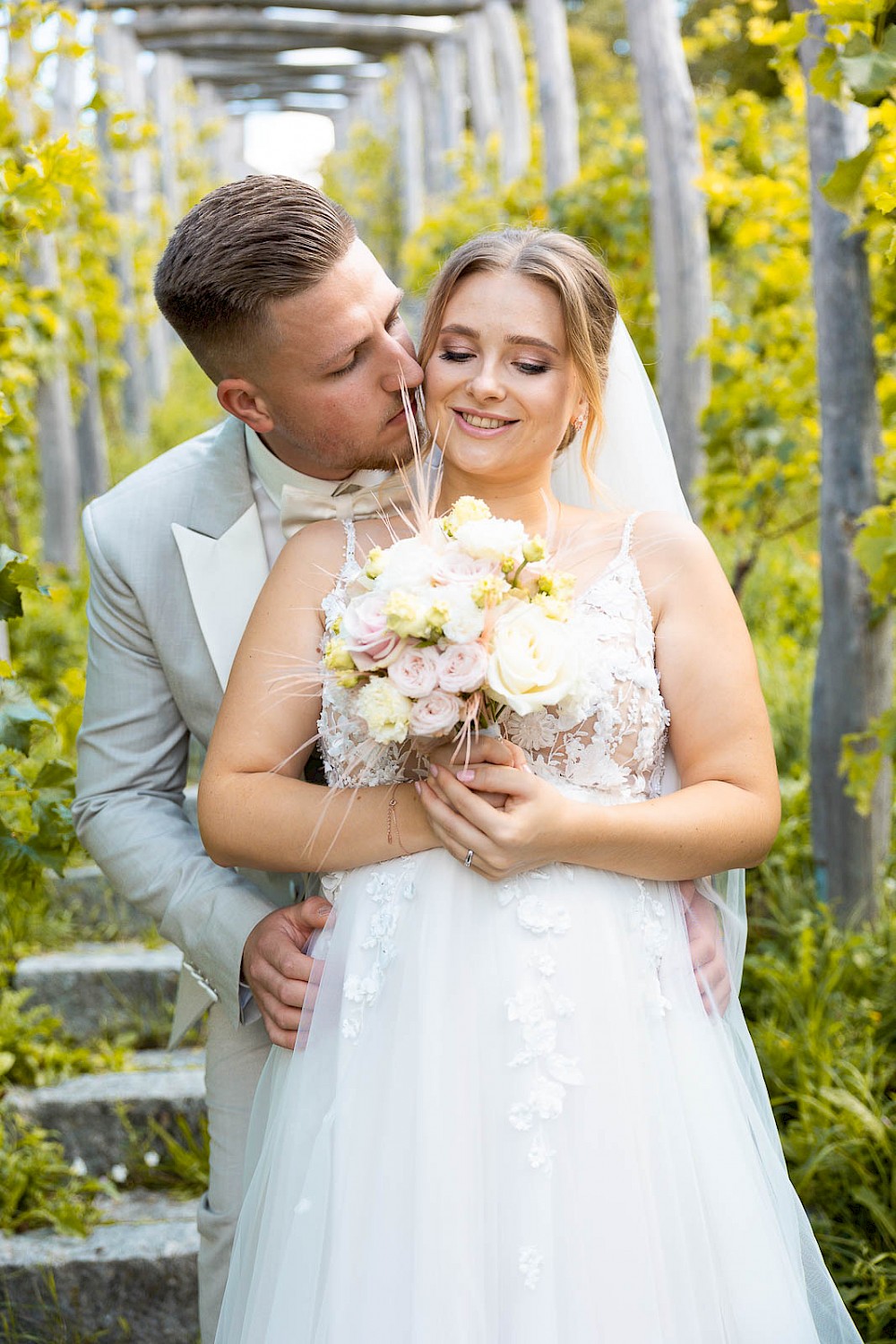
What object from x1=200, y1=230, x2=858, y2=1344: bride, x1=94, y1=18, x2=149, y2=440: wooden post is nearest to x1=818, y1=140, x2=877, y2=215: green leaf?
x1=200, y1=230, x2=858, y2=1344: bride

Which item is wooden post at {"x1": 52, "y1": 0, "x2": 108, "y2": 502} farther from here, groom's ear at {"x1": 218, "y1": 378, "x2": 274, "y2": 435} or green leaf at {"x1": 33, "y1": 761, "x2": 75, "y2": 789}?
groom's ear at {"x1": 218, "y1": 378, "x2": 274, "y2": 435}

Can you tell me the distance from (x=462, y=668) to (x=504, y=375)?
25.6 inches

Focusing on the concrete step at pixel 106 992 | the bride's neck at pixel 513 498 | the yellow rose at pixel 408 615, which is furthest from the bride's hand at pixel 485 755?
the concrete step at pixel 106 992

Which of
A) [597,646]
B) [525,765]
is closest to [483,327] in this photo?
[597,646]

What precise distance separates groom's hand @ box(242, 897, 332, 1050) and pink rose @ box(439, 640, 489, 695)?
1.93 feet

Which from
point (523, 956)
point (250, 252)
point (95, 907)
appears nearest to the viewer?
point (523, 956)

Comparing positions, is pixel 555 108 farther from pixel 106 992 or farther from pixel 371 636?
pixel 371 636

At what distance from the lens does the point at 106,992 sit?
154 inches

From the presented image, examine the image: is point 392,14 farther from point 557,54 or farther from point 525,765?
point 525,765

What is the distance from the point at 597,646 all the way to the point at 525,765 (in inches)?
8.4

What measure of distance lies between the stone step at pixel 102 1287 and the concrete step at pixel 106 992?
32.6 inches

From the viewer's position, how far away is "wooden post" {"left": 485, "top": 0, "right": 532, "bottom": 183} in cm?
994

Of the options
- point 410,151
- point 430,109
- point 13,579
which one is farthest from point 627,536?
point 410,151

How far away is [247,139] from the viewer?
36.7 m
